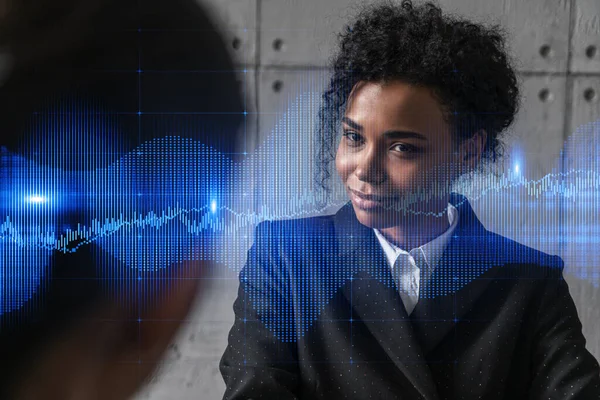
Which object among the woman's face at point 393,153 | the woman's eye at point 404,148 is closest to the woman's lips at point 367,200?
the woman's face at point 393,153

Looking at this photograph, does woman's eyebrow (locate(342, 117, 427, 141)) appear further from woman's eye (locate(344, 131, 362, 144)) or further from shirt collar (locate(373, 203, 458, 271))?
shirt collar (locate(373, 203, 458, 271))

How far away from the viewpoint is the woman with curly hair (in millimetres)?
1221

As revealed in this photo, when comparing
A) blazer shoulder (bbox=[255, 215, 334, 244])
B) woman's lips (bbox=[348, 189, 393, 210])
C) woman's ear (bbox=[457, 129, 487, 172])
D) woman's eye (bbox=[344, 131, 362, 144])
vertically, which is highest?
woman's eye (bbox=[344, 131, 362, 144])

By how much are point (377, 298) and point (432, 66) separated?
514 millimetres

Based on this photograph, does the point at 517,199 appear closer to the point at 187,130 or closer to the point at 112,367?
the point at 187,130

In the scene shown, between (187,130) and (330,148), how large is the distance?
0.33 m

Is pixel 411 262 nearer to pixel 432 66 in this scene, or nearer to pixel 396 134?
pixel 396 134

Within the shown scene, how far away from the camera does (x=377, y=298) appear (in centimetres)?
126

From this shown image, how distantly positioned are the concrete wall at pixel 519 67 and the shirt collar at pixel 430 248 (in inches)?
2.7

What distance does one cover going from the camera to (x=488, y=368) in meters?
1.24

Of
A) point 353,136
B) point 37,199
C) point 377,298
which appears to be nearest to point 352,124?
point 353,136

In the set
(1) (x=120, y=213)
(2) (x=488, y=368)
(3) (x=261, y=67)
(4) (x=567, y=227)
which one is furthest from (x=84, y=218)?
(4) (x=567, y=227)
